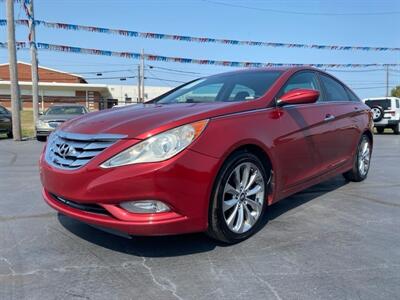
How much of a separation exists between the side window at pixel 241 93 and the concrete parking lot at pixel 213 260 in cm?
125

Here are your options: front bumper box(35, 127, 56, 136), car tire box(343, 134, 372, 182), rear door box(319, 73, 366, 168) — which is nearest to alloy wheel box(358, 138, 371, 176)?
car tire box(343, 134, 372, 182)

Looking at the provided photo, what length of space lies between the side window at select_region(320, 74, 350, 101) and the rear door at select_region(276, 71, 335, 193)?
0.85ft

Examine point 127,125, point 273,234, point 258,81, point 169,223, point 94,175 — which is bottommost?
point 273,234

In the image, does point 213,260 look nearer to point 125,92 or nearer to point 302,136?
point 302,136

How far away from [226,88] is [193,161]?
1711 millimetres

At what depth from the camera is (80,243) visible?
356 cm

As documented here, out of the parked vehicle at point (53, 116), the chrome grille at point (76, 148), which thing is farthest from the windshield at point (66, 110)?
the chrome grille at point (76, 148)

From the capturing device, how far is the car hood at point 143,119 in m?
3.14

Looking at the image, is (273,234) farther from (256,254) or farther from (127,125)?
(127,125)

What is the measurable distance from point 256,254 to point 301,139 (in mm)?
1428

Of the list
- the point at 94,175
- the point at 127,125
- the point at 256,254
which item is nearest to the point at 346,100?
the point at 256,254

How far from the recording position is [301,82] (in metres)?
4.73

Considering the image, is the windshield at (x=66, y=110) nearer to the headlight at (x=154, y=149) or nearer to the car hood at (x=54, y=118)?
the car hood at (x=54, y=118)

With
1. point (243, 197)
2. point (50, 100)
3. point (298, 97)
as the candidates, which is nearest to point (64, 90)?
point (50, 100)
